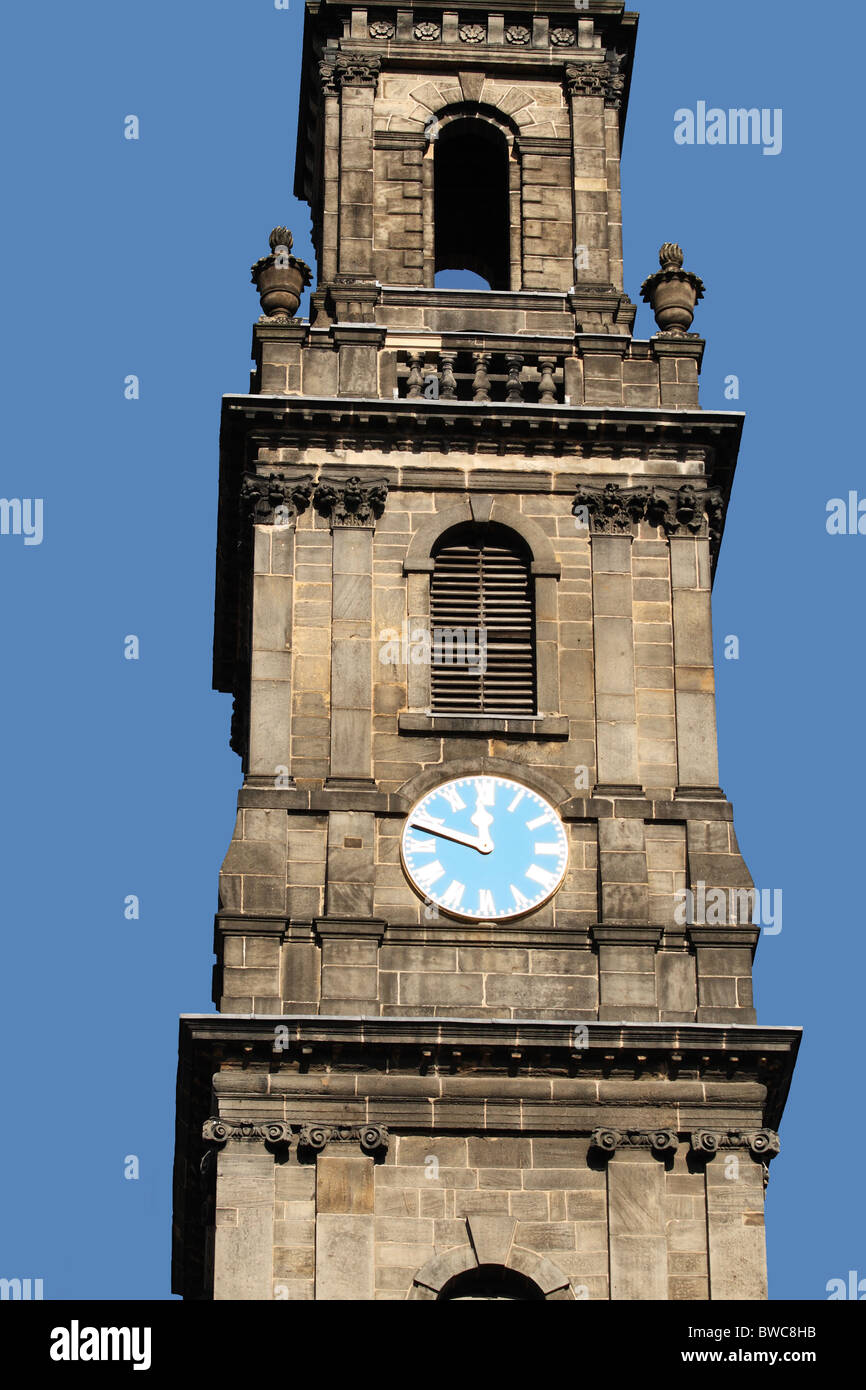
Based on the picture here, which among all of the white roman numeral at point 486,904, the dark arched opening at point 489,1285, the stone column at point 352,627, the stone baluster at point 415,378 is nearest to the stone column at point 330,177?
the stone baluster at point 415,378

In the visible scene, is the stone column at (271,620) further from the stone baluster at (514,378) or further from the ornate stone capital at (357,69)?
the ornate stone capital at (357,69)

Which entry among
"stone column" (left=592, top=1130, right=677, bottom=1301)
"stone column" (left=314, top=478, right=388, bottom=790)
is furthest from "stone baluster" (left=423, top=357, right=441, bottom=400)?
"stone column" (left=592, top=1130, right=677, bottom=1301)

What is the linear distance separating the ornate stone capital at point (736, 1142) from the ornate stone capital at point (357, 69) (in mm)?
17706

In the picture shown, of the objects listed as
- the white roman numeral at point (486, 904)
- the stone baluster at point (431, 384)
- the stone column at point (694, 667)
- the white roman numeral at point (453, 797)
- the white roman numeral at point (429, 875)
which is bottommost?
the white roman numeral at point (486, 904)

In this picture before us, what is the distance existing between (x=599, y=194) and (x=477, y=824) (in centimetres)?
1113

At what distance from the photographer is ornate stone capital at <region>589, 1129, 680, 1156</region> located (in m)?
46.6

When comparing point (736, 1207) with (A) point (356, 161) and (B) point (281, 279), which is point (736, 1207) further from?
(A) point (356, 161)

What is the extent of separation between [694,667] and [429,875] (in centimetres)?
484

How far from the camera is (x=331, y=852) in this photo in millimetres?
48688

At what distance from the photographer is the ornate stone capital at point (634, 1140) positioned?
46594 millimetres

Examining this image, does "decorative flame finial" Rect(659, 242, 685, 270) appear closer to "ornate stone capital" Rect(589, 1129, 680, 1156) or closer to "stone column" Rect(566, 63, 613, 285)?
"stone column" Rect(566, 63, 613, 285)

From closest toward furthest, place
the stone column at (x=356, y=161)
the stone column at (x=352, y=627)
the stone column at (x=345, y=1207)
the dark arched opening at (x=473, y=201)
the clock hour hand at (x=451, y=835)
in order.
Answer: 1. the stone column at (x=345, y=1207)
2. the clock hour hand at (x=451, y=835)
3. the stone column at (x=352, y=627)
4. the stone column at (x=356, y=161)
5. the dark arched opening at (x=473, y=201)

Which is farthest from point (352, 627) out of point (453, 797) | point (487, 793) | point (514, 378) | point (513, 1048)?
point (513, 1048)
